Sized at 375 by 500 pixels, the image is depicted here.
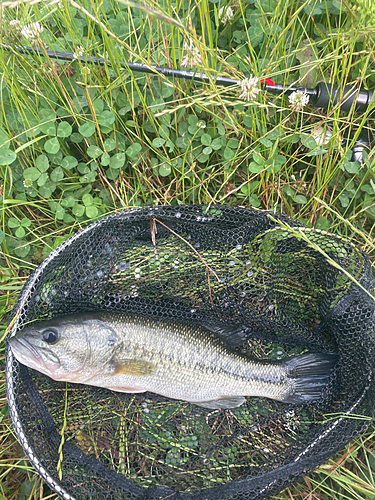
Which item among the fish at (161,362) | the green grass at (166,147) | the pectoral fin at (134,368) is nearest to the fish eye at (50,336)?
the fish at (161,362)

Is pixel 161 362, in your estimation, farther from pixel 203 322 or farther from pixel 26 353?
pixel 26 353

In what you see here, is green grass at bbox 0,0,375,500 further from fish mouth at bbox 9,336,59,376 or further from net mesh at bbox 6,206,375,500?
fish mouth at bbox 9,336,59,376

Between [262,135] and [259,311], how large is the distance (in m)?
1.23

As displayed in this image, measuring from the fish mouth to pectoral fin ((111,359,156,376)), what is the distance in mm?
431

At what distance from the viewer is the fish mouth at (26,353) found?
2.04 meters

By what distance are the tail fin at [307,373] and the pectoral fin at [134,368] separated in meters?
0.90

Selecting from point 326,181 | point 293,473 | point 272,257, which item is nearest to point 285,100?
point 326,181

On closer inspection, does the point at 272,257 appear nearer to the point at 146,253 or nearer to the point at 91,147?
the point at 146,253

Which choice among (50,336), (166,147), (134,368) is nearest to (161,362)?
(134,368)

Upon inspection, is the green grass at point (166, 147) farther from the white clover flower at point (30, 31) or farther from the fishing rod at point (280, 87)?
the white clover flower at point (30, 31)

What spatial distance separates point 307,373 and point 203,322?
757 millimetres

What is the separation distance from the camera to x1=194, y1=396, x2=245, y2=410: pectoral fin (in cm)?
229

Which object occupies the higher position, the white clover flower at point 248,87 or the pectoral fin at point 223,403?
the white clover flower at point 248,87

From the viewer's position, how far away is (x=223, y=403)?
2.30 m
